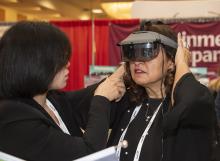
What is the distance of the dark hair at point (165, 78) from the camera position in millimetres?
1354

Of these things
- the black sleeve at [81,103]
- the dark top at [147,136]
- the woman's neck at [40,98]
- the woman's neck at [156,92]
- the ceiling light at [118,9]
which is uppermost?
the ceiling light at [118,9]

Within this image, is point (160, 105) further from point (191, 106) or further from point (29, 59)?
point (29, 59)

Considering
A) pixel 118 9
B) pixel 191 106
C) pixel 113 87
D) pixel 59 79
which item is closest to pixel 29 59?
pixel 59 79

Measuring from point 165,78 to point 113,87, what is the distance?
23 centimetres

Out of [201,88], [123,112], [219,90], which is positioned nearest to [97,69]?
[219,90]

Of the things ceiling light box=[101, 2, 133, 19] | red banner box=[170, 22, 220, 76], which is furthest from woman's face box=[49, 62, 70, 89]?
ceiling light box=[101, 2, 133, 19]

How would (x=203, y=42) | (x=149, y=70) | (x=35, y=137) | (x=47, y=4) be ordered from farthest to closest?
(x=47, y=4), (x=203, y=42), (x=149, y=70), (x=35, y=137)

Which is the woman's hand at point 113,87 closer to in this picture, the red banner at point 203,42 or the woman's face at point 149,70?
the woman's face at point 149,70

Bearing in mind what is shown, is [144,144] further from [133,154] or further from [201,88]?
[201,88]

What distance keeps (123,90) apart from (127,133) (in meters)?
0.16

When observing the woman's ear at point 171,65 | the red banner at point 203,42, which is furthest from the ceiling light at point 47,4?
the woman's ear at point 171,65

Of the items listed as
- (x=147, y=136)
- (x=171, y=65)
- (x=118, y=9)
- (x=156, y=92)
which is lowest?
(x=147, y=136)

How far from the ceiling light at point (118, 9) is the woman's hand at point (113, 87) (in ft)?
18.7

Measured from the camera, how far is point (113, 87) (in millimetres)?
1290
